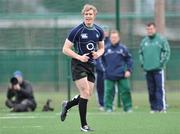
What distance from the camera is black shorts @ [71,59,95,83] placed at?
1124 cm

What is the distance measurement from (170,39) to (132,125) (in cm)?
829

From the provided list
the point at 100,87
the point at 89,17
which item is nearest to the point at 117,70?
the point at 100,87

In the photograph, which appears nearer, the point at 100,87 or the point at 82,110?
the point at 82,110

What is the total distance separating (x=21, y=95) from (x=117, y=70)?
2.41m

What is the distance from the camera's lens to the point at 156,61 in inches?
628

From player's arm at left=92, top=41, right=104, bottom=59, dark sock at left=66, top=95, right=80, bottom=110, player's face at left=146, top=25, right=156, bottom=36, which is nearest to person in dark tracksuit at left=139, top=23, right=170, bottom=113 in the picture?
player's face at left=146, top=25, right=156, bottom=36

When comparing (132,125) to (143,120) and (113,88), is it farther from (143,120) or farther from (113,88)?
(113,88)

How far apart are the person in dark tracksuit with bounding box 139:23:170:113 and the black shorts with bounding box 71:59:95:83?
475cm

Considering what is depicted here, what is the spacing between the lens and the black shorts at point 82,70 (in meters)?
11.2

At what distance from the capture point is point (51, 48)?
19094 millimetres

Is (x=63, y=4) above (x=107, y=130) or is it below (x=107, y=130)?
above

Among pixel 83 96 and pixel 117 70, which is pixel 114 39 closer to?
pixel 117 70

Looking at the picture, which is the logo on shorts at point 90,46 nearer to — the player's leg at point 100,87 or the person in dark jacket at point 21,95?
the person in dark jacket at point 21,95

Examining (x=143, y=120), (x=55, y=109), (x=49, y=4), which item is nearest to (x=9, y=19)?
(x=49, y=4)
